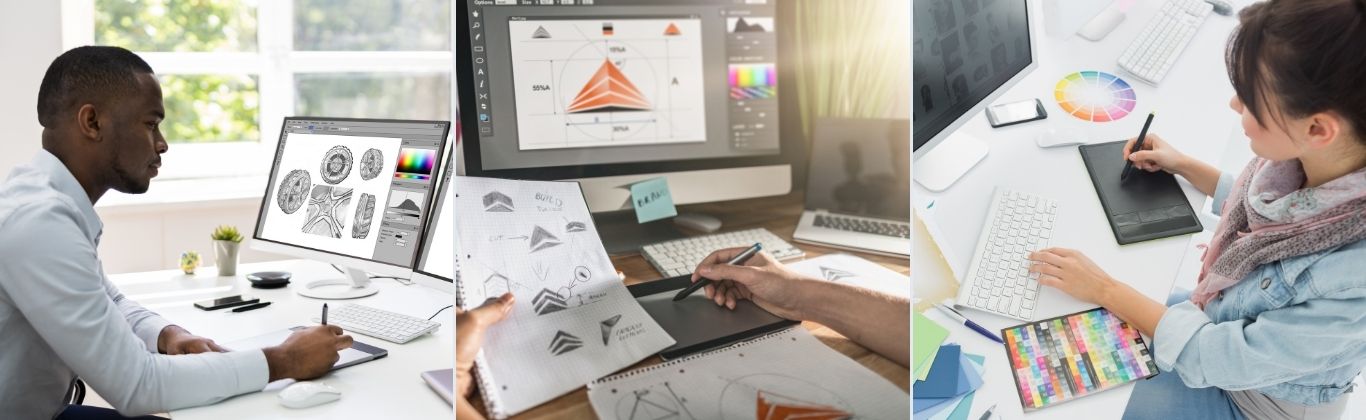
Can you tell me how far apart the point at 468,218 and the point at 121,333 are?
0.73m

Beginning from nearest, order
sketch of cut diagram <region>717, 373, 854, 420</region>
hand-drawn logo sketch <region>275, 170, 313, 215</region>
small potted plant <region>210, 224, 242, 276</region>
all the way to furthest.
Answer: sketch of cut diagram <region>717, 373, 854, 420</region>
hand-drawn logo sketch <region>275, 170, 313, 215</region>
small potted plant <region>210, 224, 242, 276</region>

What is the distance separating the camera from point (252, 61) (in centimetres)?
355

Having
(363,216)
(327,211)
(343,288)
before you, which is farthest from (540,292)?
(343,288)

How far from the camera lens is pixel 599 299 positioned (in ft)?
3.82

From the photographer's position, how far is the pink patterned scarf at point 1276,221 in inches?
45.5

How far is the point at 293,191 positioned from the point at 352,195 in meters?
0.23

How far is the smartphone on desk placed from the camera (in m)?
2.08

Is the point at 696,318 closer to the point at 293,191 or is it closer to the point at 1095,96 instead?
the point at 1095,96

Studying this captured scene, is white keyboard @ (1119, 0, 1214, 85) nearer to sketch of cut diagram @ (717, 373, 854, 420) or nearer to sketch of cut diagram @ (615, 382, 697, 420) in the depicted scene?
sketch of cut diagram @ (717, 373, 854, 420)

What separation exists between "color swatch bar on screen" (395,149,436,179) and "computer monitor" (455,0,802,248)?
872mm

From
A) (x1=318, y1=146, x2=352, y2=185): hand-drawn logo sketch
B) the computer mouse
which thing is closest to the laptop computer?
the computer mouse

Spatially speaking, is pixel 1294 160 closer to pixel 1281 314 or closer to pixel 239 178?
pixel 1281 314

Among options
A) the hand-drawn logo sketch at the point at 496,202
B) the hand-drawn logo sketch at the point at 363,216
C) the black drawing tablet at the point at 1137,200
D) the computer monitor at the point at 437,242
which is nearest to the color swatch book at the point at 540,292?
the hand-drawn logo sketch at the point at 496,202

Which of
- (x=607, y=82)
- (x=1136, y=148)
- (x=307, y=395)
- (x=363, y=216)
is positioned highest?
(x=607, y=82)
